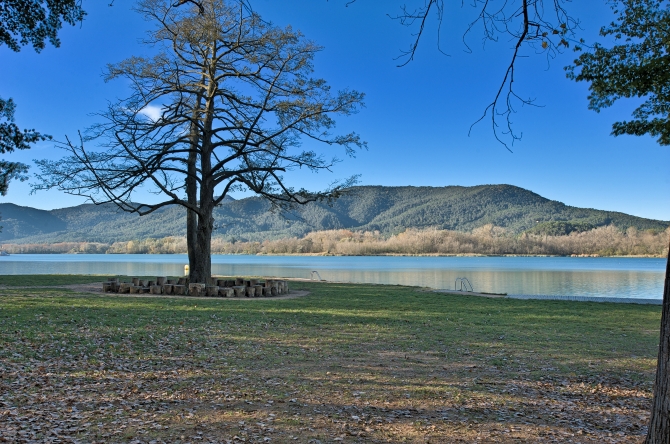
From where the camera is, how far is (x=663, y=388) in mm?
3275

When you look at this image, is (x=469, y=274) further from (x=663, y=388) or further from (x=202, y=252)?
(x=663, y=388)

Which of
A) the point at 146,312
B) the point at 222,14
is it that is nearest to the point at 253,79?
the point at 222,14

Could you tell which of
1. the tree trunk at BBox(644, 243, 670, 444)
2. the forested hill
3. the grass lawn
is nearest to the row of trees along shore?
the forested hill

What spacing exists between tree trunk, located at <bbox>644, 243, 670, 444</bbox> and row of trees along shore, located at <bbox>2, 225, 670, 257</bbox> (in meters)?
142

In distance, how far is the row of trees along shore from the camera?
135875 mm

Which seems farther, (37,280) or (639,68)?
(37,280)

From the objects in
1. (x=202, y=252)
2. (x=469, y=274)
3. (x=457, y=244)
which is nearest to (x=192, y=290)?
(x=202, y=252)

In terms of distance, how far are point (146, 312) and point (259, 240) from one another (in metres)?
179

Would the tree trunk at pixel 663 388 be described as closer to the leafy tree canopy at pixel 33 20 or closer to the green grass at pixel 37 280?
the leafy tree canopy at pixel 33 20

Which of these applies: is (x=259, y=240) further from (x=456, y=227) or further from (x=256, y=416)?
(x=256, y=416)

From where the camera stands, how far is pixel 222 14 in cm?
1808

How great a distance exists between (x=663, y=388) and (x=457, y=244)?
144 m

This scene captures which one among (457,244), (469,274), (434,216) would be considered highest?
(434,216)

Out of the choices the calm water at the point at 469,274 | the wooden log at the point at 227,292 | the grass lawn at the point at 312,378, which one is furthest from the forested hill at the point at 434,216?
the grass lawn at the point at 312,378
